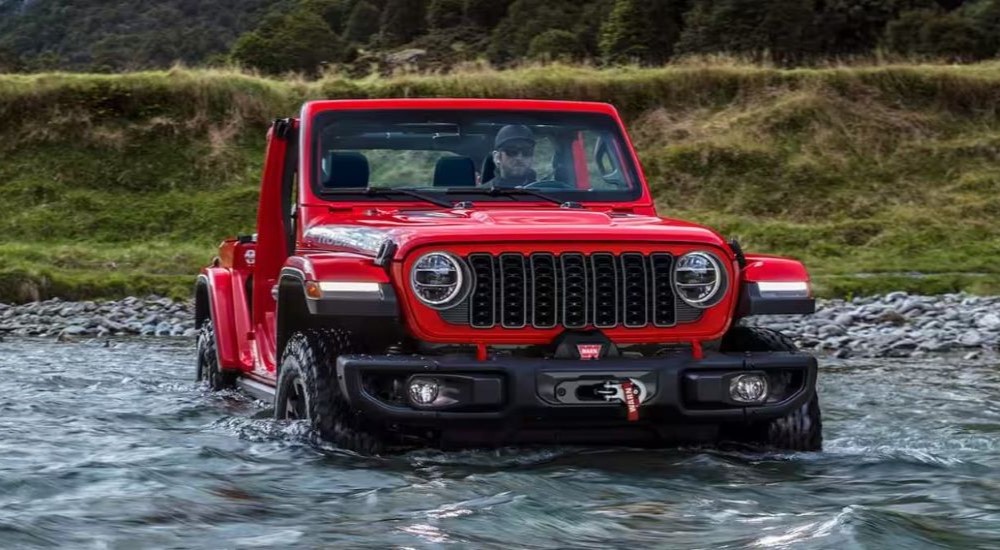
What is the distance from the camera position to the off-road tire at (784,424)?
6.89m

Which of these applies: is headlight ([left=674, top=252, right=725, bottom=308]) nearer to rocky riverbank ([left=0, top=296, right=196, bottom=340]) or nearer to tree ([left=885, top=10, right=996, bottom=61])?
Answer: rocky riverbank ([left=0, top=296, right=196, bottom=340])

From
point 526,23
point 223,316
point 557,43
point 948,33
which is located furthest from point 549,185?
point 526,23

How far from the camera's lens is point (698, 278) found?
6613 millimetres

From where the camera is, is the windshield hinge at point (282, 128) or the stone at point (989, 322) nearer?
the windshield hinge at point (282, 128)

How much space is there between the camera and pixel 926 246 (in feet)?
72.9

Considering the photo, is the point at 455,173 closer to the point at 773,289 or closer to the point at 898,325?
the point at 773,289

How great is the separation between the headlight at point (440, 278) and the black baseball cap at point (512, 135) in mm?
1783

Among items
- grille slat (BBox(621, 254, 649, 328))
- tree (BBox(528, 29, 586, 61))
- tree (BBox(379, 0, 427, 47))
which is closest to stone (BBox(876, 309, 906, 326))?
grille slat (BBox(621, 254, 649, 328))

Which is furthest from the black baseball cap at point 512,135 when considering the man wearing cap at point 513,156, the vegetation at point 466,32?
the vegetation at point 466,32

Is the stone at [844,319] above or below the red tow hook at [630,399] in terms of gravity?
below

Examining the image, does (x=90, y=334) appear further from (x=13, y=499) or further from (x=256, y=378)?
(x=13, y=499)

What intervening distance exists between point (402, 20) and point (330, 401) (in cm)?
9250

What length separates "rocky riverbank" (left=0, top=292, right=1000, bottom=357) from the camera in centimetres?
1414

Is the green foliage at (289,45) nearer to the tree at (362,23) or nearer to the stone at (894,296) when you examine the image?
the tree at (362,23)
